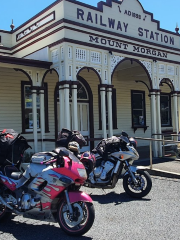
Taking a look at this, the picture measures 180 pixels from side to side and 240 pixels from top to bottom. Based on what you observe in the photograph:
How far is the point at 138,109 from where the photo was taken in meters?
15.6

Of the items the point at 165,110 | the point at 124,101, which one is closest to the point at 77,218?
the point at 124,101

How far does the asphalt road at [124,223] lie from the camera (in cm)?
390

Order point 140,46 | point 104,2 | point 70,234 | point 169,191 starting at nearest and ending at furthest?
point 70,234 → point 169,191 → point 104,2 → point 140,46

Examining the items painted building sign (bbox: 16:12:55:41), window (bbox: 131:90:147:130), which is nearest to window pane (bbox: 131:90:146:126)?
window (bbox: 131:90:147:130)

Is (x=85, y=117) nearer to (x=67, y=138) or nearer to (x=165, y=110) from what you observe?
(x=165, y=110)

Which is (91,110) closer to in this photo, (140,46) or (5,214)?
(140,46)

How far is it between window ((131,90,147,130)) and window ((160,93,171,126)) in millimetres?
1550

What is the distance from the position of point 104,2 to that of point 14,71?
4427mm

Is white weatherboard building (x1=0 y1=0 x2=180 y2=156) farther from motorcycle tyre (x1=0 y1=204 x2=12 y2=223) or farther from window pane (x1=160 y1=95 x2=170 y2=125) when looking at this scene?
motorcycle tyre (x1=0 y1=204 x2=12 y2=223)

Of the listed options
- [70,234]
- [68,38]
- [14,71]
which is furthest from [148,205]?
[14,71]

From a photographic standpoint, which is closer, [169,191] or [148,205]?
[148,205]

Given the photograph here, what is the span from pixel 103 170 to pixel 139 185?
84cm

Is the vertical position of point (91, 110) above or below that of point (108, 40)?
below

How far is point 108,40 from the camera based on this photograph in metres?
10.6
